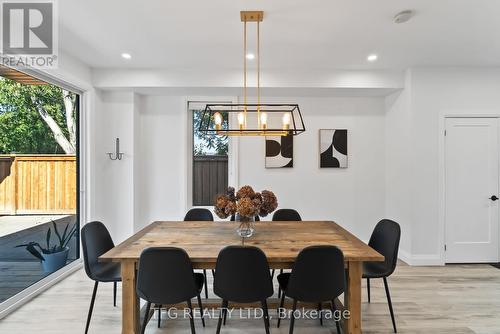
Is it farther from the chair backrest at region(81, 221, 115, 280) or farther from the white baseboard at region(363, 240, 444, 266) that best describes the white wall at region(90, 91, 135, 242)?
the white baseboard at region(363, 240, 444, 266)

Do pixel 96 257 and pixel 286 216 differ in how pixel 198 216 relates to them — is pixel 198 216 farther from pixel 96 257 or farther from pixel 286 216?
pixel 96 257

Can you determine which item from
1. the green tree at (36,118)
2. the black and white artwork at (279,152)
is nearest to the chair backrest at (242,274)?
the green tree at (36,118)

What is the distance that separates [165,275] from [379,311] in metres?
2.02

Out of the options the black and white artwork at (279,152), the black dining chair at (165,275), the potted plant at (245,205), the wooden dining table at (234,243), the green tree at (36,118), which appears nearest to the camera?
the black dining chair at (165,275)

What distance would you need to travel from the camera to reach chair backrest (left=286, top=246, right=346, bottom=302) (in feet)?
6.13

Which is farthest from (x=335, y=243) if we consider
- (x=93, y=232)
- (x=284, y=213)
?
(x=93, y=232)

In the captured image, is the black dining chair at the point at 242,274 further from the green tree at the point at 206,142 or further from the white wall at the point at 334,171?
the green tree at the point at 206,142

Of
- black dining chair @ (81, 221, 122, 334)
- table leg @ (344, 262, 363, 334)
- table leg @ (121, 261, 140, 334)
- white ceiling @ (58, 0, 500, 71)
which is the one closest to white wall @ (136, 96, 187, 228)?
white ceiling @ (58, 0, 500, 71)

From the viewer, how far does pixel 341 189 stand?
4.34m

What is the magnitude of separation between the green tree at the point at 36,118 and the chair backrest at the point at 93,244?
1.18 m

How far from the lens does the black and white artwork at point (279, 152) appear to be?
429cm

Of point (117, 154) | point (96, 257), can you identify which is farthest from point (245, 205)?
point (117, 154)

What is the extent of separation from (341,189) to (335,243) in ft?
7.31

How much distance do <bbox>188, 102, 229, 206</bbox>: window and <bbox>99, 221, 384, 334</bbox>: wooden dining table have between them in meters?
1.69
